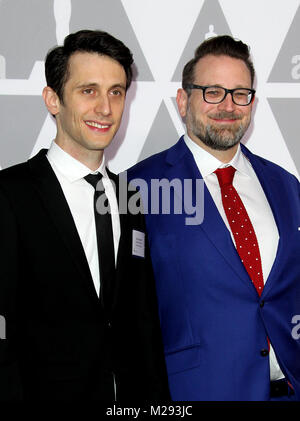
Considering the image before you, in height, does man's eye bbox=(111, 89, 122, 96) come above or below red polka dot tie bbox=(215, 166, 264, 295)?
above

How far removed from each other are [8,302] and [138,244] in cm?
61

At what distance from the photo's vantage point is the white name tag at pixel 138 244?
2.43 m

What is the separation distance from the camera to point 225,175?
2.79 metres

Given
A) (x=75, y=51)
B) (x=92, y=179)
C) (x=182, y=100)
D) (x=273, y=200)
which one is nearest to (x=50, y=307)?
(x=92, y=179)

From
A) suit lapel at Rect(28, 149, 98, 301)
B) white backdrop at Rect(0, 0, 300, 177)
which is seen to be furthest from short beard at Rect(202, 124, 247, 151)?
suit lapel at Rect(28, 149, 98, 301)

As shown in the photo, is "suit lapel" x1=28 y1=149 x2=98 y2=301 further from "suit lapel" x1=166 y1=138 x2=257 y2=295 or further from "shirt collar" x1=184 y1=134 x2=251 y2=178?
"shirt collar" x1=184 y1=134 x2=251 y2=178

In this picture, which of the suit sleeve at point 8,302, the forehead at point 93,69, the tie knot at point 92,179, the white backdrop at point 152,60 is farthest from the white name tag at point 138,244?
the white backdrop at point 152,60

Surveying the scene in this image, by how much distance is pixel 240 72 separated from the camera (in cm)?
283

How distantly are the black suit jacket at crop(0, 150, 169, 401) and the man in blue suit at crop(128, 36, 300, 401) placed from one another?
359 millimetres

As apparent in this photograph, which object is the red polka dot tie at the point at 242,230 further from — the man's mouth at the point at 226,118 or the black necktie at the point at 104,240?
the black necktie at the point at 104,240

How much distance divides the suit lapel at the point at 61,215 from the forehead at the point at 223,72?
934 millimetres

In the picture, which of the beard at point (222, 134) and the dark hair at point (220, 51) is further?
the dark hair at point (220, 51)

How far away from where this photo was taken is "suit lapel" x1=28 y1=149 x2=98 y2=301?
2.18 metres

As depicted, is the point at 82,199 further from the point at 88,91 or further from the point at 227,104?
the point at 227,104
